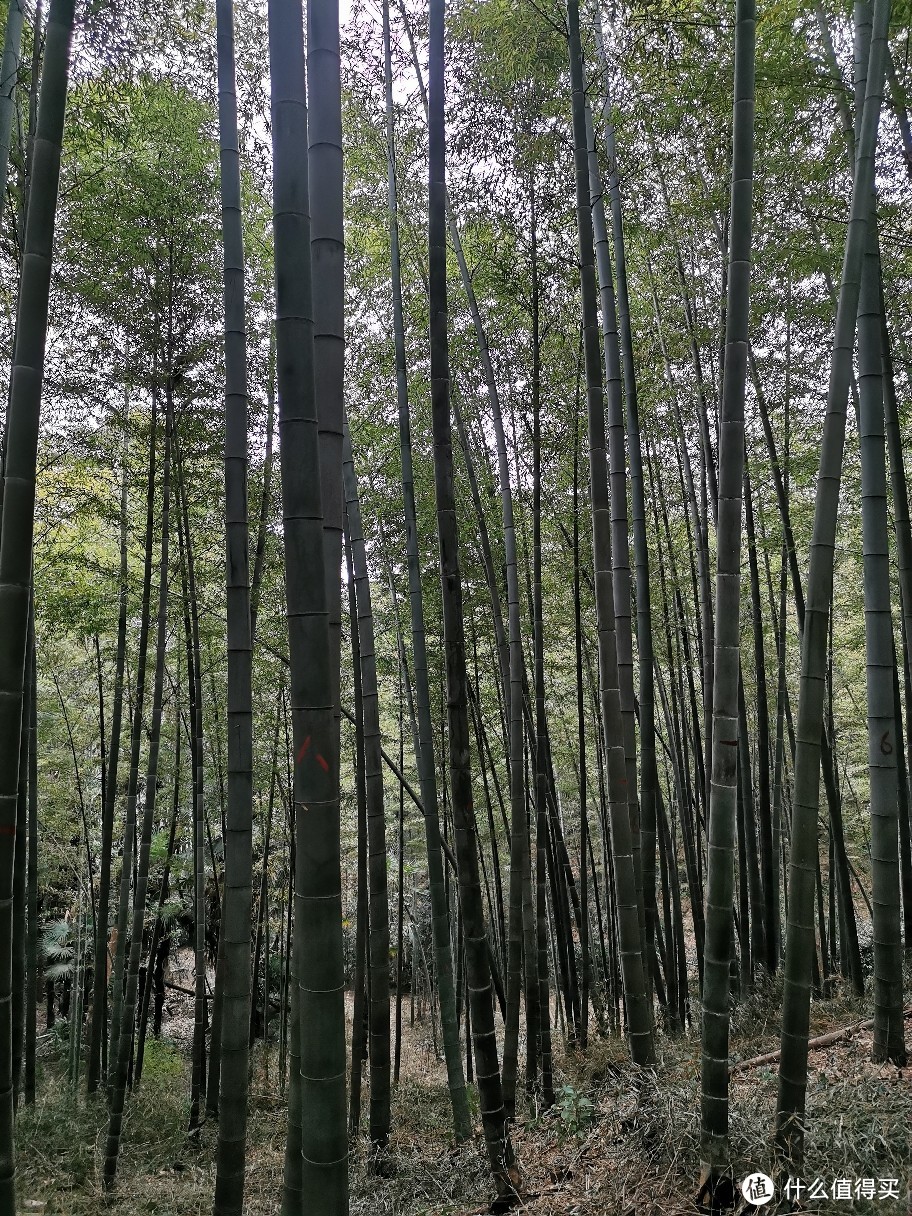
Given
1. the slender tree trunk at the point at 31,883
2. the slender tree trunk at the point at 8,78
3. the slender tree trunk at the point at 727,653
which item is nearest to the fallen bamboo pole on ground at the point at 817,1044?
the slender tree trunk at the point at 727,653

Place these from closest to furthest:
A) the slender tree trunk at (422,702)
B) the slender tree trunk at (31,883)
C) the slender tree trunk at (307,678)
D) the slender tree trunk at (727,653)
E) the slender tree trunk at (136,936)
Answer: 1. the slender tree trunk at (307,678)
2. the slender tree trunk at (727,653)
3. the slender tree trunk at (422,702)
4. the slender tree trunk at (31,883)
5. the slender tree trunk at (136,936)

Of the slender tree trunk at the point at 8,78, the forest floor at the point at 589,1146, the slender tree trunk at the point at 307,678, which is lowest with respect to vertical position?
the forest floor at the point at 589,1146

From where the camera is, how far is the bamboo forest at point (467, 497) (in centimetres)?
205

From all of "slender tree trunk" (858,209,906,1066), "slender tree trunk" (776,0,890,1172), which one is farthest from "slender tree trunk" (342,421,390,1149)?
"slender tree trunk" (858,209,906,1066)

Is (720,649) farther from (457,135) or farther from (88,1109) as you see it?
(88,1109)

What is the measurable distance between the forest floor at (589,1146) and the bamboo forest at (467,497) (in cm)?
2

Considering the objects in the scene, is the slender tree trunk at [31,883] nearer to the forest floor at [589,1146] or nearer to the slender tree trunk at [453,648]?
the forest floor at [589,1146]

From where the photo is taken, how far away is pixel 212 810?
426 inches

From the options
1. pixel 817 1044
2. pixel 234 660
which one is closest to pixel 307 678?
pixel 234 660

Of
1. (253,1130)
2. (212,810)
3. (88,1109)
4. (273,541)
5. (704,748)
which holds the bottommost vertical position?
(253,1130)

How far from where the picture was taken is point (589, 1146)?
287 cm

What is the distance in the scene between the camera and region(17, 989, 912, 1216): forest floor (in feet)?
7.09

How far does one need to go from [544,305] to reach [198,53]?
2.43 m

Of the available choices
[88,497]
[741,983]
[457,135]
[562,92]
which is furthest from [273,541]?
[741,983]
